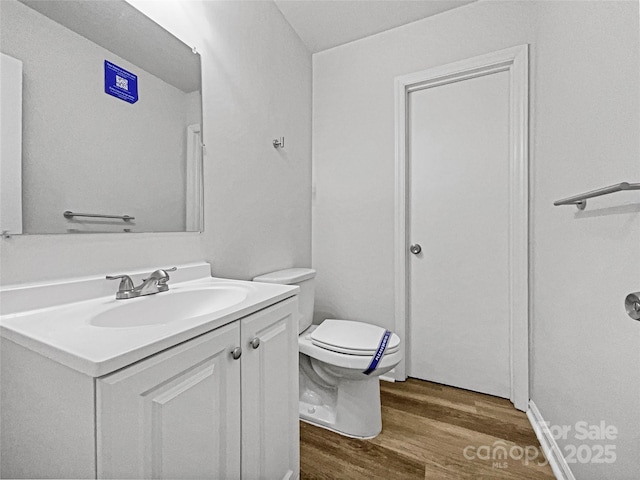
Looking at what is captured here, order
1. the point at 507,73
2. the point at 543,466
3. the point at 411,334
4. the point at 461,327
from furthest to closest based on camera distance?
1. the point at 411,334
2. the point at 461,327
3. the point at 507,73
4. the point at 543,466

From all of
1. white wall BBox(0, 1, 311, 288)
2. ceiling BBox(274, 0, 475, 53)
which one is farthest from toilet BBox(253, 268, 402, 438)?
ceiling BBox(274, 0, 475, 53)

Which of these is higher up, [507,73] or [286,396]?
[507,73]

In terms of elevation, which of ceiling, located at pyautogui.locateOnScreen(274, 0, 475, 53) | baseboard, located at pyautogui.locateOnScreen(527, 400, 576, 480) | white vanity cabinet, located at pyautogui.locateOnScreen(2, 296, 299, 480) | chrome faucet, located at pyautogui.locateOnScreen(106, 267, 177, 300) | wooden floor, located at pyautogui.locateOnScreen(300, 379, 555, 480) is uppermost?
ceiling, located at pyautogui.locateOnScreen(274, 0, 475, 53)

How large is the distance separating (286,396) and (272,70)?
5.72ft

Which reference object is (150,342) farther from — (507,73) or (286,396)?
(507,73)

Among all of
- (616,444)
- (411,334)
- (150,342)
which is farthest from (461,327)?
(150,342)

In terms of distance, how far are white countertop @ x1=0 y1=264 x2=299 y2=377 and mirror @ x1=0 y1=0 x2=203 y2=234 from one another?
229 millimetres

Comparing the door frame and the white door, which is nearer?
the door frame

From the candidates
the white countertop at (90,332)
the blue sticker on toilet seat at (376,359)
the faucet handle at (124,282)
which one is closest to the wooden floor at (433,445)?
the blue sticker on toilet seat at (376,359)

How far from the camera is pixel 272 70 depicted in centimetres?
182

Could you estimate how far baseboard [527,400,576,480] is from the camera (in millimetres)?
1185

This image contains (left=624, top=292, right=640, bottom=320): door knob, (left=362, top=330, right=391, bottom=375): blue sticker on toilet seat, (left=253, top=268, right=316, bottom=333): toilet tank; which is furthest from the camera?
(left=253, top=268, right=316, bottom=333): toilet tank

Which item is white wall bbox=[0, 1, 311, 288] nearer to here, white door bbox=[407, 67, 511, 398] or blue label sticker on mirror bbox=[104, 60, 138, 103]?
blue label sticker on mirror bbox=[104, 60, 138, 103]

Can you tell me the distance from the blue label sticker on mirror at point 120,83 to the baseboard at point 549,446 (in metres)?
2.10
